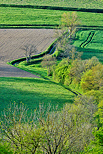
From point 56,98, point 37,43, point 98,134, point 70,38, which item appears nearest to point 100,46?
point 70,38

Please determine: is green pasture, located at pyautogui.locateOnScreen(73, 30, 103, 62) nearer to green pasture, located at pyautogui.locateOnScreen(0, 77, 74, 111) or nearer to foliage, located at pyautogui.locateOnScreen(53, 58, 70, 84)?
foliage, located at pyautogui.locateOnScreen(53, 58, 70, 84)

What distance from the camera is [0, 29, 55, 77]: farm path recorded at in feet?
260

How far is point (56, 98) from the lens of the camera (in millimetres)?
55562

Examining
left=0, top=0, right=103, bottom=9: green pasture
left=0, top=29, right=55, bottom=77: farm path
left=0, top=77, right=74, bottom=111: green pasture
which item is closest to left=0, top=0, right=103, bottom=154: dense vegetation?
left=0, top=77, right=74, bottom=111: green pasture

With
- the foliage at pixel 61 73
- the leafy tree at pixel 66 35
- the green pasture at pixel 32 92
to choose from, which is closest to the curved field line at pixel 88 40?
the leafy tree at pixel 66 35

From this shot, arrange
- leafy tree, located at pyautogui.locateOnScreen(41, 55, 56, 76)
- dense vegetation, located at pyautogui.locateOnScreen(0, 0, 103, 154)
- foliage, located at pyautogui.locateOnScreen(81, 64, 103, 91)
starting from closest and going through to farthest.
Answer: dense vegetation, located at pyautogui.locateOnScreen(0, 0, 103, 154)
foliage, located at pyautogui.locateOnScreen(81, 64, 103, 91)
leafy tree, located at pyautogui.locateOnScreen(41, 55, 56, 76)

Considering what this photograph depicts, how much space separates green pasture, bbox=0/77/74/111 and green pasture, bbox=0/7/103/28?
3001 inches

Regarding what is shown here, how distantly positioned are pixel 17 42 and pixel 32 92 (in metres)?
59.4

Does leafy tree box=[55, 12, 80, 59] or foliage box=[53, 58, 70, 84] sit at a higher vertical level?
leafy tree box=[55, 12, 80, 59]

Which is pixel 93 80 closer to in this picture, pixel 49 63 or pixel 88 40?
pixel 49 63

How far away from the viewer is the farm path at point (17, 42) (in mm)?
79312

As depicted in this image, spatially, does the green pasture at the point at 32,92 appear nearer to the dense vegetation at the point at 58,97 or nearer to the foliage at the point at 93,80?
the dense vegetation at the point at 58,97

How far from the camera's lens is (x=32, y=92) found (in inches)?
2296

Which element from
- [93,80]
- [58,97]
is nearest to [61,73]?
[93,80]
